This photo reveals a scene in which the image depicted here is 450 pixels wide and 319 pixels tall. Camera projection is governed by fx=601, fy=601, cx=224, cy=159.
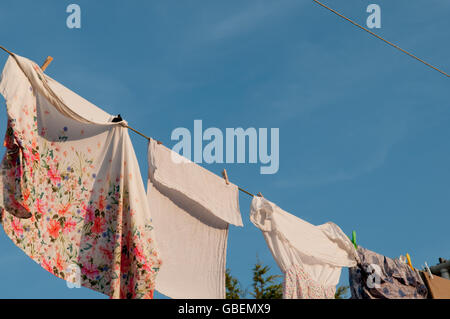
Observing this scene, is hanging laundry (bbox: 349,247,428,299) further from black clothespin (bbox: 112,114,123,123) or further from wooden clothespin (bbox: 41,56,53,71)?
wooden clothespin (bbox: 41,56,53,71)

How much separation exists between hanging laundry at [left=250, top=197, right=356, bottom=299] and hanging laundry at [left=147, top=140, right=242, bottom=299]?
9.9 inches

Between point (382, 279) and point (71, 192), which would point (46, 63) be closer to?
point (71, 192)

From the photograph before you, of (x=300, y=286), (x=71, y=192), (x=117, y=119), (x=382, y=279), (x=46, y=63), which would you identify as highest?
(x=46, y=63)

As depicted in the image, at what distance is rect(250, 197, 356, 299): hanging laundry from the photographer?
4102mm

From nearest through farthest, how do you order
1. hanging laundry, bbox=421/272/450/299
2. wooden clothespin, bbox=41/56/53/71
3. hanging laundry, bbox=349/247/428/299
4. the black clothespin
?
1. wooden clothespin, bbox=41/56/53/71
2. the black clothespin
3. hanging laundry, bbox=349/247/428/299
4. hanging laundry, bbox=421/272/450/299

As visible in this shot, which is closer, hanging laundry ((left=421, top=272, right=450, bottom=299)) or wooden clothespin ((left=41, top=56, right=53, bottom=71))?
wooden clothespin ((left=41, top=56, right=53, bottom=71))

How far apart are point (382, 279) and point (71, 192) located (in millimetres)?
2533

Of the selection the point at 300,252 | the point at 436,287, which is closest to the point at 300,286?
the point at 300,252

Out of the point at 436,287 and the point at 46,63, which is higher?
the point at 46,63

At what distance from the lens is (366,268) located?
15.0 feet

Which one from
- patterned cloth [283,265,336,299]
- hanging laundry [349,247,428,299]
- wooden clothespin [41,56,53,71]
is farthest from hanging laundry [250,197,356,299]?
wooden clothespin [41,56,53,71]

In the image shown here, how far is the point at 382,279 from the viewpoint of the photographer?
14.9ft
